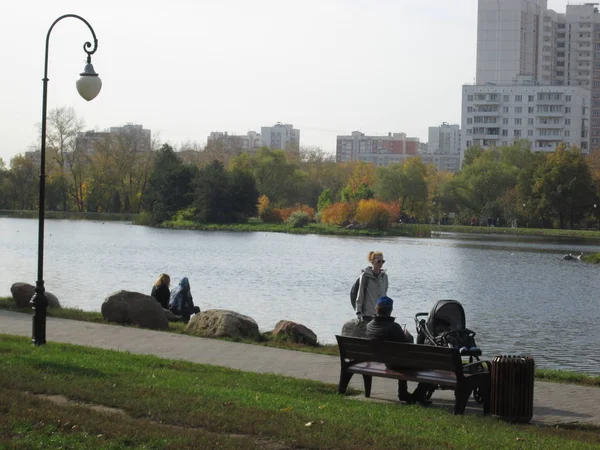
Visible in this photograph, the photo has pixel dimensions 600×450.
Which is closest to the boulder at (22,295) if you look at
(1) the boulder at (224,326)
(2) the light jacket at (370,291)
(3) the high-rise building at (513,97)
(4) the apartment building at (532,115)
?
(1) the boulder at (224,326)

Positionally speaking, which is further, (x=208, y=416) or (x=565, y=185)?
(x=565, y=185)

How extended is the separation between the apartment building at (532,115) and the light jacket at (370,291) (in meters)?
164

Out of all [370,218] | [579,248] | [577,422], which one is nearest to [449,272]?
[579,248]

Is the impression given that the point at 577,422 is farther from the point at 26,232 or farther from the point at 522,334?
the point at 26,232

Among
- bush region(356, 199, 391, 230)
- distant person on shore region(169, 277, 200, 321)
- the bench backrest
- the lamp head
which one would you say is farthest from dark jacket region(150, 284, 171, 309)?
bush region(356, 199, 391, 230)

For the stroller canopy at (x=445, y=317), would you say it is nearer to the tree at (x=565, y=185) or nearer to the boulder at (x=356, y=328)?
the boulder at (x=356, y=328)

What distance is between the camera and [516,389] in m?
11.0

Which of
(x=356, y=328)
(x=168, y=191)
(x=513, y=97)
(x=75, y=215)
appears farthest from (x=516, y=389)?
(x=513, y=97)

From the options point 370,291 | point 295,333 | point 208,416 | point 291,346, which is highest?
point 370,291

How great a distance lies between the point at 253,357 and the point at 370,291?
7.24 ft

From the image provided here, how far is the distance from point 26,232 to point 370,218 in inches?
1552

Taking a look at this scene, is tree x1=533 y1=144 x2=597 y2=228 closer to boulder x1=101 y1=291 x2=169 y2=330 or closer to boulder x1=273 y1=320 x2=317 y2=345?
boulder x1=273 y1=320 x2=317 y2=345

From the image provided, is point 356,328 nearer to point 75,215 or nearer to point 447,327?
point 447,327

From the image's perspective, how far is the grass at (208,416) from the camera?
8.35 metres
